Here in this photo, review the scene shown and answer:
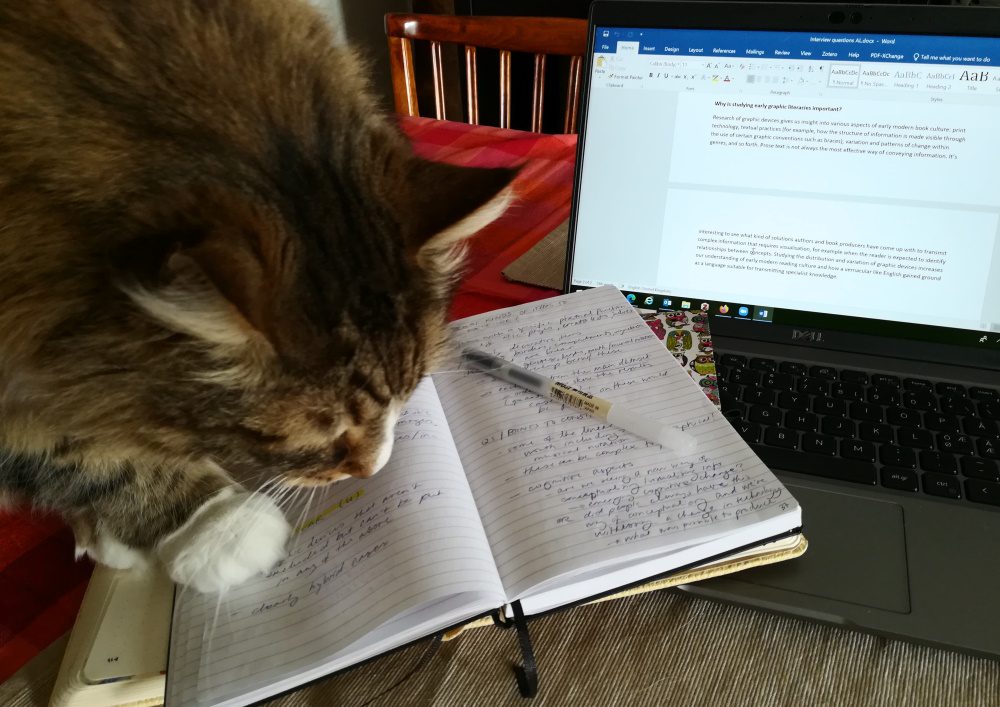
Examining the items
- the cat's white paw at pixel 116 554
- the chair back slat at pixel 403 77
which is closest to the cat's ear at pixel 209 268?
the cat's white paw at pixel 116 554

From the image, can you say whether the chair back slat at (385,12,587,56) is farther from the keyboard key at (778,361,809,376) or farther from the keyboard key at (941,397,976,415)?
the keyboard key at (941,397,976,415)

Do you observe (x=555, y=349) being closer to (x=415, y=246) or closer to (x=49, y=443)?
(x=415, y=246)

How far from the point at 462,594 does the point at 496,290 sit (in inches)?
22.1

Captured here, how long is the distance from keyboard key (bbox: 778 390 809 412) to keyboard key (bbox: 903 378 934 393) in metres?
0.12

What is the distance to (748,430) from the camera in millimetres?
719

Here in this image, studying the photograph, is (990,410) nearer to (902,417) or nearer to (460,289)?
(902,417)

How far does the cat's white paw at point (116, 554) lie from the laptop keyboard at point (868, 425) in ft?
1.97

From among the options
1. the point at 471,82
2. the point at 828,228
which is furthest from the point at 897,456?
the point at 471,82

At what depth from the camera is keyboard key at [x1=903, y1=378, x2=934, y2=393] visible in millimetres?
755

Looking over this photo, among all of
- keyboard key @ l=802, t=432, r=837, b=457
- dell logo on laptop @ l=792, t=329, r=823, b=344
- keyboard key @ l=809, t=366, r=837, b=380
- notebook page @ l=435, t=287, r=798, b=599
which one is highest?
notebook page @ l=435, t=287, r=798, b=599

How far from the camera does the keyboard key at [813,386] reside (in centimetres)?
76

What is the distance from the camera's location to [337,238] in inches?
19.3

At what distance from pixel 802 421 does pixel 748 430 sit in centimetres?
6

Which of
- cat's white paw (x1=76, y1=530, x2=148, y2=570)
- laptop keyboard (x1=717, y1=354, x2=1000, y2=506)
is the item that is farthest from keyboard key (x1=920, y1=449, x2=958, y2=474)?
cat's white paw (x1=76, y1=530, x2=148, y2=570)
